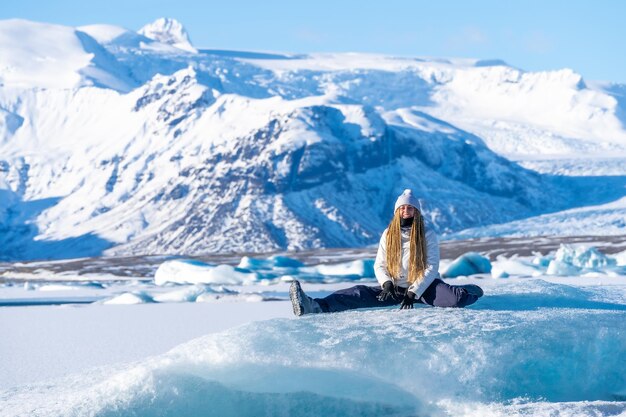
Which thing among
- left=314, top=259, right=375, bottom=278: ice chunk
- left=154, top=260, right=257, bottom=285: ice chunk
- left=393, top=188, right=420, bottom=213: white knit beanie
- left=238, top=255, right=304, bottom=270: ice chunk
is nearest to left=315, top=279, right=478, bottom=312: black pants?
left=393, top=188, right=420, bottom=213: white knit beanie

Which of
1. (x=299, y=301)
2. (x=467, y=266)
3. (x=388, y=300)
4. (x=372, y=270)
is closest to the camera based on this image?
(x=299, y=301)

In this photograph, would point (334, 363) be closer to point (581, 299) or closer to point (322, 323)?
point (322, 323)

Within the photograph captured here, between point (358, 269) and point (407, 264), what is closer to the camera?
point (407, 264)

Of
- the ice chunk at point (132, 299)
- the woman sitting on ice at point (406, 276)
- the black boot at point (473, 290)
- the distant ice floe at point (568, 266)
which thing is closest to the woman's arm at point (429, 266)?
the woman sitting on ice at point (406, 276)

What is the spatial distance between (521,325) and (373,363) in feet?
6.83

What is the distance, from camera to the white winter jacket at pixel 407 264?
12188 millimetres

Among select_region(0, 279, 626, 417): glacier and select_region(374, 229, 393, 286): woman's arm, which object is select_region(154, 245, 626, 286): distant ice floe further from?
select_region(0, 279, 626, 417): glacier

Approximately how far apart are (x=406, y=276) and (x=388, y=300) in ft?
1.33

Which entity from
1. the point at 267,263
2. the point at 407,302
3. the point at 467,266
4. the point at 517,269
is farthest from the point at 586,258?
the point at 407,302

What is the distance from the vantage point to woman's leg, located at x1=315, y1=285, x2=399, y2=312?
1242 cm

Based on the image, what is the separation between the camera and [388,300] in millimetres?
12758

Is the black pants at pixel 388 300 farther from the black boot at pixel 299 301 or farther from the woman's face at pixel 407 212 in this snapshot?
the woman's face at pixel 407 212

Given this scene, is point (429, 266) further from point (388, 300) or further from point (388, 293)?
point (388, 300)

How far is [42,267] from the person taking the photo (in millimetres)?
108125
